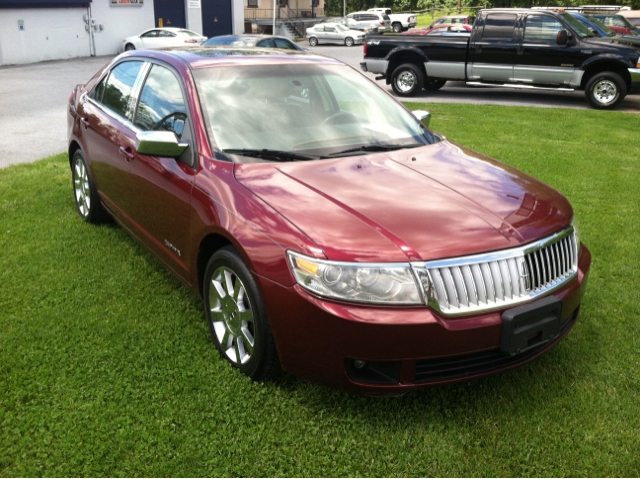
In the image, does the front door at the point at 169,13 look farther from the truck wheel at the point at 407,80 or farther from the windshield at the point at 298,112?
the windshield at the point at 298,112

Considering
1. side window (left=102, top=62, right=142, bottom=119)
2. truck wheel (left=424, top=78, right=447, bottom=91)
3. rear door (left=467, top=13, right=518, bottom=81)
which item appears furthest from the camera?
truck wheel (left=424, top=78, right=447, bottom=91)

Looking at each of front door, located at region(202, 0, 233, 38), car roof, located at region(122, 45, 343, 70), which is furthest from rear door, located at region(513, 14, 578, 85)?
front door, located at region(202, 0, 233, 38)

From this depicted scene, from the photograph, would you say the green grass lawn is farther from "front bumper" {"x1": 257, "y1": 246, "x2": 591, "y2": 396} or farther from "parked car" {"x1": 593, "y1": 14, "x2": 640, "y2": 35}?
"parked car" {"x1": 593, "y1": 14, "x2": 640, "y2": 35}

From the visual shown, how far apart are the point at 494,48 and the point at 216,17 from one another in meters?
27.1

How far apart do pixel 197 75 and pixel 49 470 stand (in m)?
2.44

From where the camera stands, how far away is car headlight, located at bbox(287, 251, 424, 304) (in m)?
2.71

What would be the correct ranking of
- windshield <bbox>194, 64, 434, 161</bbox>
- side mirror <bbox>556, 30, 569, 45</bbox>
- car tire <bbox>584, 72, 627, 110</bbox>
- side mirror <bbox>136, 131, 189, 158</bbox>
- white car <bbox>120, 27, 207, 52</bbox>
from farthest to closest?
white car <bbox>120, 27, 207, 52</bbox> < side mirror <bbox>556, 30, 569, 45</bbox> < car tire <bbox>584, 72, 627, 110</bbox> < windshield <bbox>194, 64, 434, 161</bbox> < side mirror <bbox>136, 131, 189, 158</bbox>

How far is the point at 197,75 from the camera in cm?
394

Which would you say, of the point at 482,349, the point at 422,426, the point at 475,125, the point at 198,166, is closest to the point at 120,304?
the point at 198,166

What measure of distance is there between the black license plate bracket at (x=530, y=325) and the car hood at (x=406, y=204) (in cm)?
31

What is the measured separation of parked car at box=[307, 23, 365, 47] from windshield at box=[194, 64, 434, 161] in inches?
1419

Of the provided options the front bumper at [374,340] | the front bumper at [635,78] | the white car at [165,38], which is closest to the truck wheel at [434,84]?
the front bumper at [635,78]

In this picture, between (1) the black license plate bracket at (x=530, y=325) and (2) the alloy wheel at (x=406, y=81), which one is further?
(2) the alloy wheel at (x=406, y=81)

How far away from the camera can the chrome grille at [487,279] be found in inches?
107
